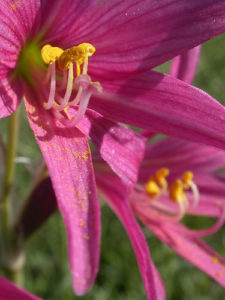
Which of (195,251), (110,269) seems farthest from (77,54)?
(110,269)

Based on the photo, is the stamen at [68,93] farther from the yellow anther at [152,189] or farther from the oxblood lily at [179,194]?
the yellow anther at [152,189]

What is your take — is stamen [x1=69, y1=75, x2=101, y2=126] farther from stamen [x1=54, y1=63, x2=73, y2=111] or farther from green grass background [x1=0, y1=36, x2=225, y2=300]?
green grass background [x1=0, y1=36, x2=225, y2=300]

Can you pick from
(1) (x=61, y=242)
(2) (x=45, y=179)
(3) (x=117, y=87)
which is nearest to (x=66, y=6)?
(3) (x=117, y=87)

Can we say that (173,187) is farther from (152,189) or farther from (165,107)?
(165,107)

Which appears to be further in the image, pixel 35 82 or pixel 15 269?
pixel 15 269

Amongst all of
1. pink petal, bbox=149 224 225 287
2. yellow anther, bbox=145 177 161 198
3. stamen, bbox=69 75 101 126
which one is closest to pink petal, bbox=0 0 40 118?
stamen, bbox=69 75 101 126

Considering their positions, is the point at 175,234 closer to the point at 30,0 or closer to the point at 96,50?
the point at 96,50
